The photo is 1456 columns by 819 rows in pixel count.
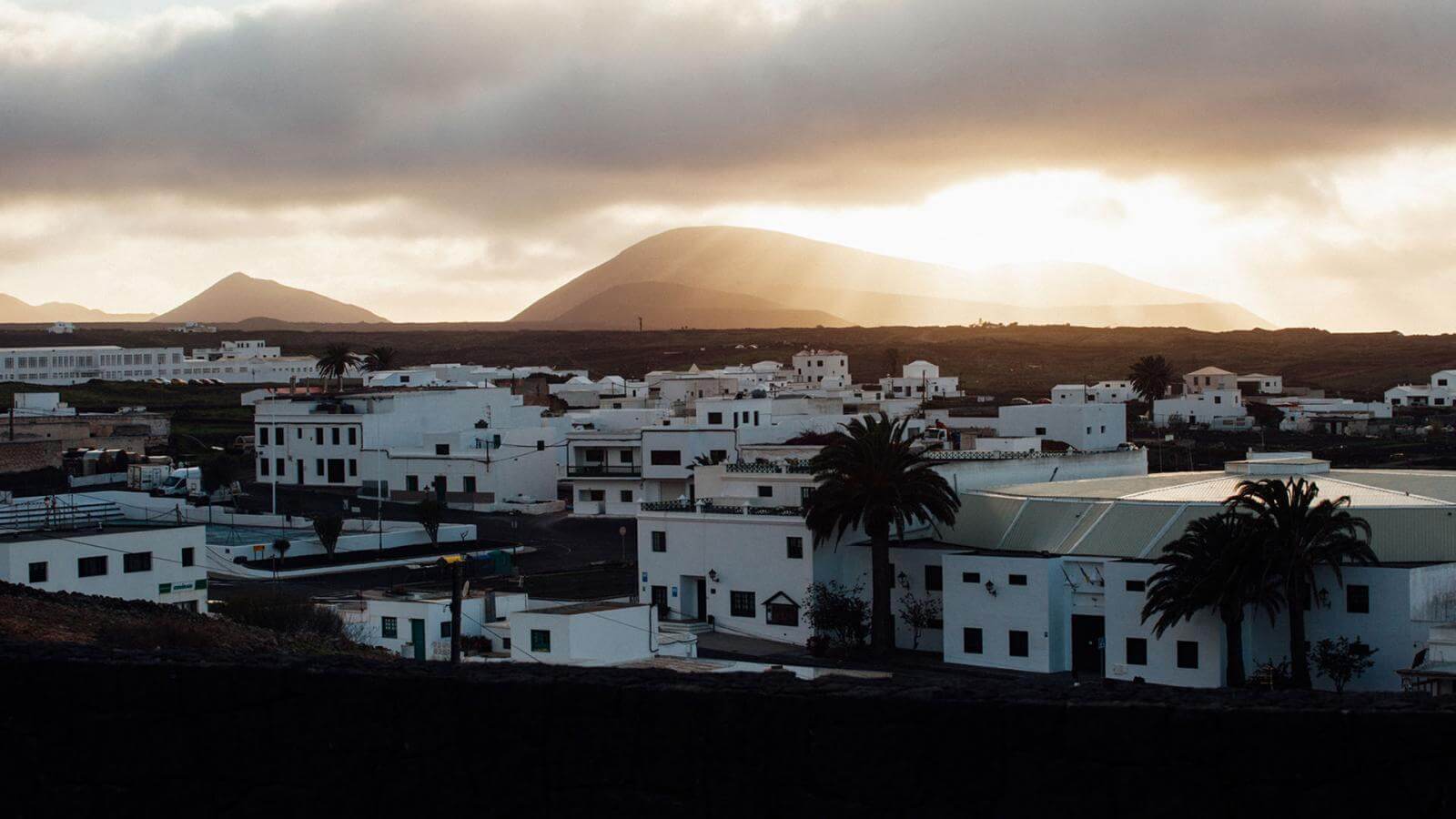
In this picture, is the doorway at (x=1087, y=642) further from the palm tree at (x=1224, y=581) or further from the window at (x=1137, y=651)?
the palm tree at (x=1224, y=581)

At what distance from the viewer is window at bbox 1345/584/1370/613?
33.4 metres

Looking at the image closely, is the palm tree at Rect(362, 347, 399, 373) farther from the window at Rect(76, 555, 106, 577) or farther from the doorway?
the doorway

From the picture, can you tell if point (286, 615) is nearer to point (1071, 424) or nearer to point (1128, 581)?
point (1128, 581)

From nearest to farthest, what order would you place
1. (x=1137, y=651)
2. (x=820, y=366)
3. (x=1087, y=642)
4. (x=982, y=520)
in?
(x=1137, y=651) → (x=1087, y=642) → (x=982, y=520) → (x=820, y=366)

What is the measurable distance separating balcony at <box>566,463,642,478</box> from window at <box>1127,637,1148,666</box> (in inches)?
1224

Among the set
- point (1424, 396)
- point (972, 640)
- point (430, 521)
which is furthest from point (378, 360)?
point (972, 640)

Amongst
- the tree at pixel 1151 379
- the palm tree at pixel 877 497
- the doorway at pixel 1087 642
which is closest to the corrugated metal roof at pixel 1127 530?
the doorway at pixel 1087 642

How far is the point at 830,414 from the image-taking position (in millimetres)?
71250

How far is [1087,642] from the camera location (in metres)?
36.8

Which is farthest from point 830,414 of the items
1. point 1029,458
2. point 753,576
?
point 753,576

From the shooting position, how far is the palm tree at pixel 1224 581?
33.0m

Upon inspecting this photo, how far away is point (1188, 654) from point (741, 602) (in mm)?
12494

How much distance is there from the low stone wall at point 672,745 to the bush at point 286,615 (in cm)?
2113

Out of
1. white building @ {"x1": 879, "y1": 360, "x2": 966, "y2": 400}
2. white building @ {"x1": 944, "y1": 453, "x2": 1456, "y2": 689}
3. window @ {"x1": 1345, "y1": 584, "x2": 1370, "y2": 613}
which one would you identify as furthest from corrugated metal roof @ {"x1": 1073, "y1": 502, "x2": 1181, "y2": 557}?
white building @ {"x1": 879, "y1": 360, "x2": 966, "y2": 400}
